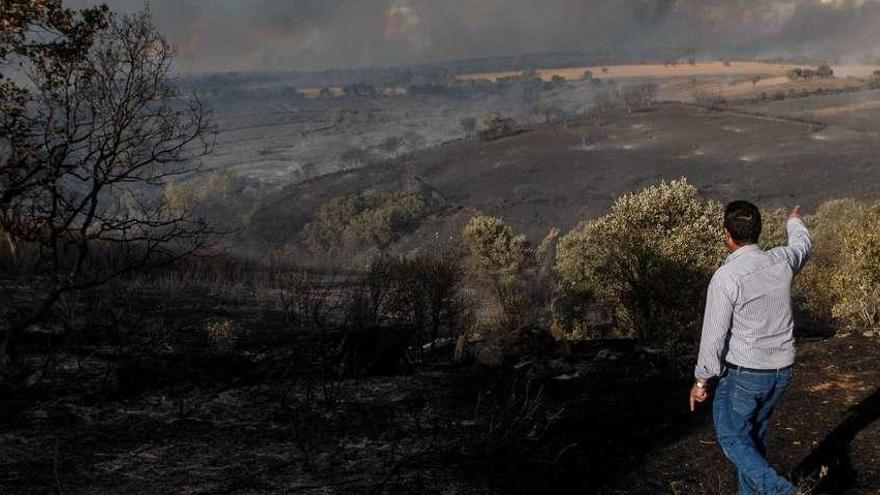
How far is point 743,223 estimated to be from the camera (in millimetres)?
5438

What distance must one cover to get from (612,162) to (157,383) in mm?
129922

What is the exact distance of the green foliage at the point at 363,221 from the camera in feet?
351

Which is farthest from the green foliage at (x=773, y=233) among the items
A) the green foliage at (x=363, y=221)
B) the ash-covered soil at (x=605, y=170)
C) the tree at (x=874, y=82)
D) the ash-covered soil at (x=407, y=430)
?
the tree at (x=874, y=82)

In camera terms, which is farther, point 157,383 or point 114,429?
point 157,383

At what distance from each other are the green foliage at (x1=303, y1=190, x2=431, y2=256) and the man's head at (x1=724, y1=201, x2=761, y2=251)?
97.2m

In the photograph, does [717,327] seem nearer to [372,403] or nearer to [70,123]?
[372,403]

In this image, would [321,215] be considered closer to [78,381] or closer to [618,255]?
[618,255]

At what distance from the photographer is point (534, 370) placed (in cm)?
1298

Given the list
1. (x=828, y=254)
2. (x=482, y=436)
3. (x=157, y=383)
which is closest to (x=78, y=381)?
(x=157, y=383)

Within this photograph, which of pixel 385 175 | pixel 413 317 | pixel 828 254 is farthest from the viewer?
pixel 385 175

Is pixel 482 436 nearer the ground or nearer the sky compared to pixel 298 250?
nearer the sky

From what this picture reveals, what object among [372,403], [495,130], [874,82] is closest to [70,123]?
[372,403]

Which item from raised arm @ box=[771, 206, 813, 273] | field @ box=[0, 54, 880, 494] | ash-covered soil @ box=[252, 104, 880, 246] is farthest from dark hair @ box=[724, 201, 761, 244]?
ash-covered soil @ box=[252, 104, 880, 246]

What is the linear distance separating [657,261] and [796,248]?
15.8 m
